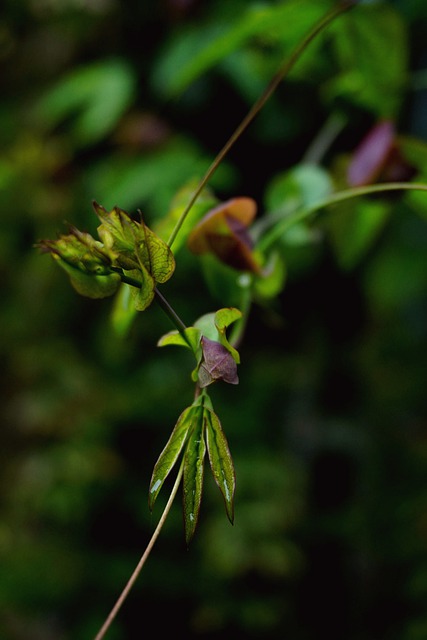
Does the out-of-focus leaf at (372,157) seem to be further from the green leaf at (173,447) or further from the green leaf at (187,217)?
the green leaf at (173,447)

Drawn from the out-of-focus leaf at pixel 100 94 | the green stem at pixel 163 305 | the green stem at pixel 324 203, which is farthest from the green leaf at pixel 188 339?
the out-of-focus leaf at pixel 100 94

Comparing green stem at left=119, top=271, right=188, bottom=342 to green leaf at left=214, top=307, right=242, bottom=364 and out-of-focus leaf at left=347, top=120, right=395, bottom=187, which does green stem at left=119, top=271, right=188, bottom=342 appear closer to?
green leaf at left=214, top=307, right=242, bottom=364

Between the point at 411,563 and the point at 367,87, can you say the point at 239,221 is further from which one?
the point at 411,563

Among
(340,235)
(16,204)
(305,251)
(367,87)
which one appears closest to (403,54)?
(367,87)

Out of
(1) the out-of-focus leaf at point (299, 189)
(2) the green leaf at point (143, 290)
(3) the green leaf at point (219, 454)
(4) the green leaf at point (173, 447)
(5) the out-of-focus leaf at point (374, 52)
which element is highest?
(5) the out-of-focus leaf at point (374, 52)

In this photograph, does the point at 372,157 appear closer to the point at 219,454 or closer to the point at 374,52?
the point at 374,52

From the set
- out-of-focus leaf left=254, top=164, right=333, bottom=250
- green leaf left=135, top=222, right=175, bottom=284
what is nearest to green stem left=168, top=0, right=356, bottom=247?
green leaf left=135, top=222, right=175, bottom=284
